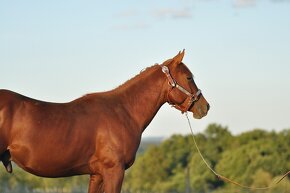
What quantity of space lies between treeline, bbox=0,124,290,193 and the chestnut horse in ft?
87.7

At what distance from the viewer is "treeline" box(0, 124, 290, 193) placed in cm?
4422

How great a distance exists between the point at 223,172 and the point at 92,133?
33930 mm

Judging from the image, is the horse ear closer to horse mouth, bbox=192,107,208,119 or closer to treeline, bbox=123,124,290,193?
horse mouth, bbox=192,107,208,119

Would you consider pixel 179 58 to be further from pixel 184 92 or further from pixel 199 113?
pixel 199 113

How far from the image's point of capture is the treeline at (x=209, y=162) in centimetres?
4422

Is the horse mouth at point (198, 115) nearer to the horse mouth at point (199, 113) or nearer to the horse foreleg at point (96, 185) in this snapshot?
the horse mouth at point (199, 113)

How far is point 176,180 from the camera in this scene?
4841cm

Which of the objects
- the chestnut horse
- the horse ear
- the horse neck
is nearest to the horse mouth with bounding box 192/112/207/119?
the chestnut horse

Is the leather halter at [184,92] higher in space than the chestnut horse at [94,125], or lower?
higher

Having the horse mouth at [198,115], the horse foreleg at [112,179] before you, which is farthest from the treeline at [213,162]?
the horse foreleg at [112,179]

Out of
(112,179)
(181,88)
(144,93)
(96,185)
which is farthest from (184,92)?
(96,185)

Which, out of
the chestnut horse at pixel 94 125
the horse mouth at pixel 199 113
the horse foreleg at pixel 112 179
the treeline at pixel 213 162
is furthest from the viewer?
the treeline at pixel 213 162

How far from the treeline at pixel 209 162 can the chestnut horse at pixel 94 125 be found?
26.7 m

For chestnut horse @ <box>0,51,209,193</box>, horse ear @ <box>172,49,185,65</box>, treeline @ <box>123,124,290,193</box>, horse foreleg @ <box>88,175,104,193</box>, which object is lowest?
horse foreleg @ <box>88,175,104,193</box>
